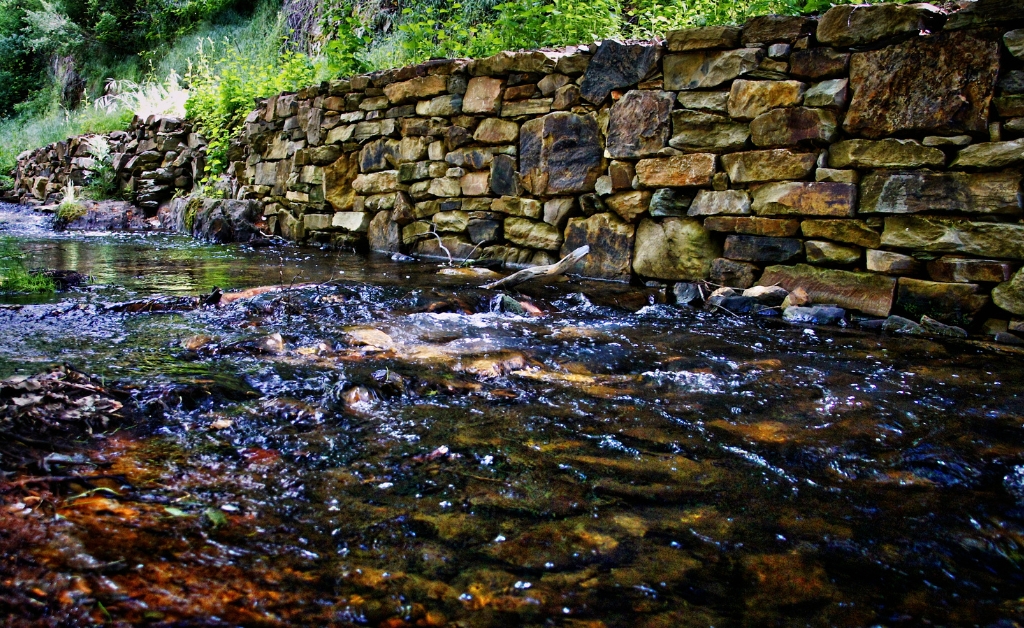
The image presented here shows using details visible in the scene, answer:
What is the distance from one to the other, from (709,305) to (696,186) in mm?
929

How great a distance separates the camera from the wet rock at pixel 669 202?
506 cm

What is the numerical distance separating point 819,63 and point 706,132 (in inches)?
33.4

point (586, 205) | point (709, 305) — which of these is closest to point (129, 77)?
point (586, 205)

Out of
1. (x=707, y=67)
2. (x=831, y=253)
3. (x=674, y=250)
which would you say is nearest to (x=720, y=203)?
(x=674, y=250)

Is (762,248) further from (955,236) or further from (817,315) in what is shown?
(955,236)

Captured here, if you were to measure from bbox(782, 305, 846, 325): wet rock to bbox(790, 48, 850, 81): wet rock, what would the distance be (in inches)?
60.4

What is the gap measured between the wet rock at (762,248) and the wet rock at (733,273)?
0.05 metres

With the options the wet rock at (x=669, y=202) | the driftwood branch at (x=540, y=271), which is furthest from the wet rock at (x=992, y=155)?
the driftwood branch at (x=540, y=271)

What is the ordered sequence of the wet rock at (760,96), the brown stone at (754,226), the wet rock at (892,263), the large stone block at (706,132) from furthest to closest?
the large stone block at (706,132), the brown stone at (754,226), the wet rock at (760,96), the wet rock at (892,263)

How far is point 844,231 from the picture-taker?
4.32m

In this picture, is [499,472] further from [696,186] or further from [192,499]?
[696,186]

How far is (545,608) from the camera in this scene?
140cm

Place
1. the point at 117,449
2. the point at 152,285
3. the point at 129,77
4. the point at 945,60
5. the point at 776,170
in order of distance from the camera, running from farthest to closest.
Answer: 1. the point at 129,77
2. the point at 152,285
3. the point at 776,170
4. the point at 945,60
5. the point at 117,449

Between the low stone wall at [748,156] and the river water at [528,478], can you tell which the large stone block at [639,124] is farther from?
the river water at [528,478]
